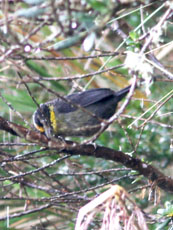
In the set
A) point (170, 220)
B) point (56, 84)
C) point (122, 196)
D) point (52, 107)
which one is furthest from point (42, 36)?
point (122, 196)

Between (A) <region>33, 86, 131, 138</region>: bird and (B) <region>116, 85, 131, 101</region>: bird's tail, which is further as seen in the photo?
(A) <region>33, 86, 131, 138</region>: bird

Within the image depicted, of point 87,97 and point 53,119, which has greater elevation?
point 87,97

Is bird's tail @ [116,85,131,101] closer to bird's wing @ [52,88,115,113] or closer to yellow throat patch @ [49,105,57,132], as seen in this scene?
bird's wing @ [52,88,115,113]

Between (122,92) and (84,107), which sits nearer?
(122,92)

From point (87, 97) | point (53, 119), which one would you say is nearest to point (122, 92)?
point (87, 97)

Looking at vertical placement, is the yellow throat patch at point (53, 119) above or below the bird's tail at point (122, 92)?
below

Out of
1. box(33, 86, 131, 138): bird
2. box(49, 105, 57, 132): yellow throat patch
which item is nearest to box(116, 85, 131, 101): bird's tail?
box(33, 86, 131, 138): bird

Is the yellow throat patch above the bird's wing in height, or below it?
below

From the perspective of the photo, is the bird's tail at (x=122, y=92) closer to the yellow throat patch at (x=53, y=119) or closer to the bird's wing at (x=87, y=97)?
the bird's wing at (x=87, y=97)

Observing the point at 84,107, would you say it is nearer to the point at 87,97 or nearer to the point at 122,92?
the point at 87,97

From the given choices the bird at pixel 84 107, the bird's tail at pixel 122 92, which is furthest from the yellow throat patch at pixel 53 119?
the bird's tail at pixel 122 92

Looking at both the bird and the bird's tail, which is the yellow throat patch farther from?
the bird's tail

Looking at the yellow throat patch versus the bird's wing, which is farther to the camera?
the bird's wing

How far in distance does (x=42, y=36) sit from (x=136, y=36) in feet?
6.89
